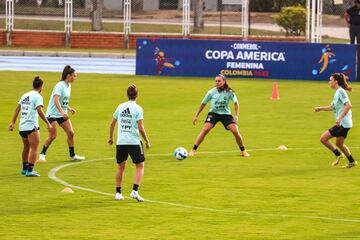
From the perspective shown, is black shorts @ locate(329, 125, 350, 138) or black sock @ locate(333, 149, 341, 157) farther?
black sock @ locate(333, 149, 341, 157)

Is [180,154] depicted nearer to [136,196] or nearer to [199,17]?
[136,196]

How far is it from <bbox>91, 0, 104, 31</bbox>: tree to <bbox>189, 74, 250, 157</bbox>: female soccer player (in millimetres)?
34483

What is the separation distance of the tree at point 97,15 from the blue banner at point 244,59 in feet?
49.8

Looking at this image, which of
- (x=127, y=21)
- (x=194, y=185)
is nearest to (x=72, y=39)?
(x=127, y=21)

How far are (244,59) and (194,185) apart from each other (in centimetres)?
2224

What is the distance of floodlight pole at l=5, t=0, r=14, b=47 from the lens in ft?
176

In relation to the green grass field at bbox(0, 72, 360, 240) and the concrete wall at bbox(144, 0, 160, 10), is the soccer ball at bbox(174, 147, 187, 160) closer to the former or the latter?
the green grass field at bbox(0, 72, 360, 240)

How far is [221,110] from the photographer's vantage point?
2194cm

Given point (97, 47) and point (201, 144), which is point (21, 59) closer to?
point (97, 47)

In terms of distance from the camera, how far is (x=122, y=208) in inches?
629

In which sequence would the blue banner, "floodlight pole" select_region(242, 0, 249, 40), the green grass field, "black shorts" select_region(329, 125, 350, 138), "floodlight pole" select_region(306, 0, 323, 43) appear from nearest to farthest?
the green grass field → "black shorts" select_region(329, 125, 350, 138) → the blue banner → "floodlight pole" select_region(306, 0, 323, 43) → "floodlight pole" select_region(242, 0, 249, 40)

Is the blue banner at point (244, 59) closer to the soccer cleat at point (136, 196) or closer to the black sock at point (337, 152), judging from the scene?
the black sock at point (337, 152)

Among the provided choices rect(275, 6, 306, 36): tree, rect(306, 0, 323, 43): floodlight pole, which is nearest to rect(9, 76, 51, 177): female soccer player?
rect(306, 0, 323, 43): floodlight pole

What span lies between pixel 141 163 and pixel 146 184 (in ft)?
6.35
